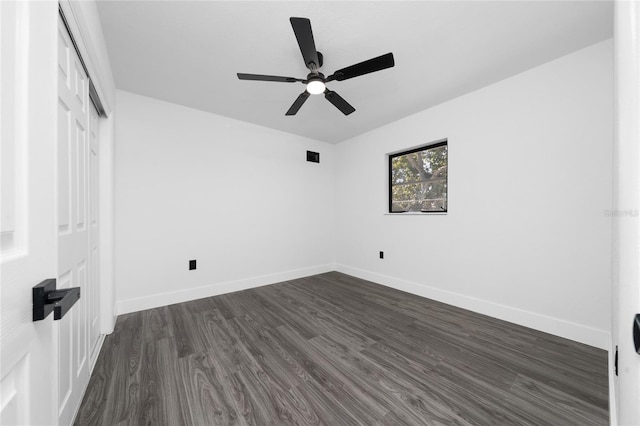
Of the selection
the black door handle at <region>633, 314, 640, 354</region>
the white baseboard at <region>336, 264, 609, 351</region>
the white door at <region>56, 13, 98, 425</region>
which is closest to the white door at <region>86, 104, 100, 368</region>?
the white door at <region>56, 13, 98, 425</region>

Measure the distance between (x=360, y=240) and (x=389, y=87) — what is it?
2366mm

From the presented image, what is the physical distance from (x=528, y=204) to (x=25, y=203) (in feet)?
10.5

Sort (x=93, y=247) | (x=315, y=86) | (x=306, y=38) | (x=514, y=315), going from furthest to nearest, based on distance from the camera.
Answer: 1. (x=514, y=315)
2. (x=315, y=86)
3. (x=93, y=247)
4. (x=306, y=38)

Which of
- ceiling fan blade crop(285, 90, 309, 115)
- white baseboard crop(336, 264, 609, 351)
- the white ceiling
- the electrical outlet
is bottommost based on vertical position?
white baseboard crop(336, 264, 609, 351)

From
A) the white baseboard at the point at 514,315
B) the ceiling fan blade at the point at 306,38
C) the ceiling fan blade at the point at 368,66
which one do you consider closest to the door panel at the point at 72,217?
the ceiling fan blade at the point at 306,38

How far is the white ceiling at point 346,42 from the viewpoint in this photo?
1.61m

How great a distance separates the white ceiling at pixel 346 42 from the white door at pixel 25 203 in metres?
1.44

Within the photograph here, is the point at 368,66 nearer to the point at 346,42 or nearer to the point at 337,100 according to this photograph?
the point at 346,42

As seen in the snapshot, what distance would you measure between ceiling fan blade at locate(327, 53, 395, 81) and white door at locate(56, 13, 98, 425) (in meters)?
1.59

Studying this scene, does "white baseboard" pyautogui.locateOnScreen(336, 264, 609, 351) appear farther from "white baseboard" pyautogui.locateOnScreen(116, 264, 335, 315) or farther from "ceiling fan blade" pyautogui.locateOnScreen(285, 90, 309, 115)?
"ceiling fan blade" pyautogui.locateOnScreen(285, 90, 309, 115)

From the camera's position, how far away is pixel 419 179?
3398 millimetres

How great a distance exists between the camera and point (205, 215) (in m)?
3.16

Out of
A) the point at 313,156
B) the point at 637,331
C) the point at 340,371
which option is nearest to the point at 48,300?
the point at 637,331

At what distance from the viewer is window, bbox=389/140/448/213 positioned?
312 centimetres
